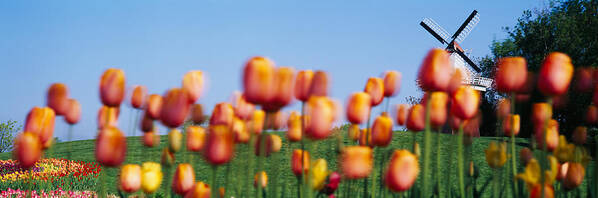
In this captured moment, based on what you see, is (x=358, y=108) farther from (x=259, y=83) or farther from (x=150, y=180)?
(x=150, y=180)

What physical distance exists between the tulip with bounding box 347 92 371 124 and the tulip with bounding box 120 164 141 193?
784mm

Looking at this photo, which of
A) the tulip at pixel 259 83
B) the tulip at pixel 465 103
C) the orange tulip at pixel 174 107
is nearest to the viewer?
the tulip at pixel 259 83

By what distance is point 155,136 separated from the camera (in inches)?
88.9

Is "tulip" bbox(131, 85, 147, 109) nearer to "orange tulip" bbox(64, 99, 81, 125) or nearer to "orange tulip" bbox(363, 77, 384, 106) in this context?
"orange tulip" bbox(64, 99, 81, 125)

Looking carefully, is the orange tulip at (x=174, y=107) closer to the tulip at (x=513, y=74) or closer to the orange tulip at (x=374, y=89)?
the orange tulip at (x=374, y=89)

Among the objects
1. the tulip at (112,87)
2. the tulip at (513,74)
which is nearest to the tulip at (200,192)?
the tulip at (112,87)

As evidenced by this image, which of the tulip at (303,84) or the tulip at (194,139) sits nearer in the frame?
the tulip at (303,84)

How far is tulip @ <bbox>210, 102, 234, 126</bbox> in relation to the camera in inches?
78.3

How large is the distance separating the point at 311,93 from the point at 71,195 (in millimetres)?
4846

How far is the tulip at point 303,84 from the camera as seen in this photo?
5.53 ft

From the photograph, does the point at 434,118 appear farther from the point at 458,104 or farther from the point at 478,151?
the point at 478,151

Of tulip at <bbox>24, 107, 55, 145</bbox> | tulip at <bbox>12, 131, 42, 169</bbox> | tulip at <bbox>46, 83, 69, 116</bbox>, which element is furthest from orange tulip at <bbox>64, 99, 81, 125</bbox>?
tulip at <bbox>12, 131, 42, 169</bbox>

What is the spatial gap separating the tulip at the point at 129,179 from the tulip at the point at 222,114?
12.9 inches

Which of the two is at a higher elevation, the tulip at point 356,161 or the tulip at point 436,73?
the tulip at point 436,73
